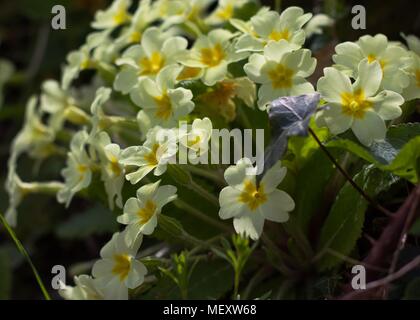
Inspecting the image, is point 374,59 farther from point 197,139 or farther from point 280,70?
point 197,139

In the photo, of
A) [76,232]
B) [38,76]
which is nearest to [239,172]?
[76,232]

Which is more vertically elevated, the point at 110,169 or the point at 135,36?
the point at 135,36

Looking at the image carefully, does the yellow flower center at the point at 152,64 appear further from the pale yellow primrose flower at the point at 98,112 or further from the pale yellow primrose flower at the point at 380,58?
the pale yellow primrose flower at the point at 380,58

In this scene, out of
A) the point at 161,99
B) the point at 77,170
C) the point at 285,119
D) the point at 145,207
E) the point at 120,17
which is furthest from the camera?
the point at 120,17

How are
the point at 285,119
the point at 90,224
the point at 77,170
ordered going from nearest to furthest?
the point at 285,119 < the point at 77,170 < the point at 90,224

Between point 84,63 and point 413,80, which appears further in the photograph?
point 84,63

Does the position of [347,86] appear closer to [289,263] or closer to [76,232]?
[289,263]

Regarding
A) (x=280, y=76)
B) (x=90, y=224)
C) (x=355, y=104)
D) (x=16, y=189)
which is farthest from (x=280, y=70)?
(x=90, y=224)

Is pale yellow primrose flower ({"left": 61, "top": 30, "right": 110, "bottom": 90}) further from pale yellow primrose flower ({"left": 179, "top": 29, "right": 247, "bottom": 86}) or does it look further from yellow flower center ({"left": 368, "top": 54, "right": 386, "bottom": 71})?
yellow flower center ({"left": 368, "top": 54, "right": 386, "bottom": 71})
